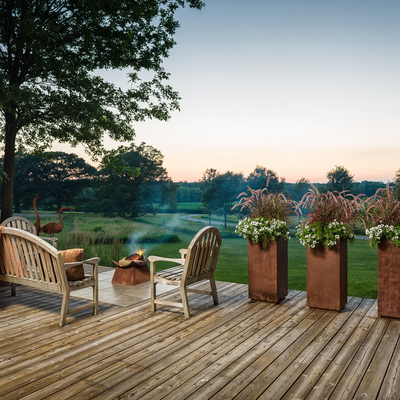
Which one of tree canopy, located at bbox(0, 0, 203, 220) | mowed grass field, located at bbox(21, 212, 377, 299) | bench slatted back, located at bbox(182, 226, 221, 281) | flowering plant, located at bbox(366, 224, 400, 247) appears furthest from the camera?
mowed grass field, located at bbox(21, 212, 377, 299)

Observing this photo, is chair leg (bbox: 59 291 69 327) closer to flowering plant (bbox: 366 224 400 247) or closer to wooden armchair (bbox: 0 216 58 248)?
wooden armchair (bbox: 0 216 58 248)

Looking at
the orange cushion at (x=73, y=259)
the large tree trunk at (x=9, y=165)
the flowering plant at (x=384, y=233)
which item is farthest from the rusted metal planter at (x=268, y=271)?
the large tree trunk at (x=9, y=165)

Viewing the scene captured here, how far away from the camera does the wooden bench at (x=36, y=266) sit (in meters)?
3.27

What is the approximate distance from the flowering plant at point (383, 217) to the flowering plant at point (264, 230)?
933 mm

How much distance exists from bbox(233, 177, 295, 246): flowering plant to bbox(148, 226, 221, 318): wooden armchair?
16.5 inches

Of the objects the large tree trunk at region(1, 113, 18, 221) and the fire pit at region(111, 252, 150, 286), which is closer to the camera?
the fire pit at region(111, 252, 150, 286)

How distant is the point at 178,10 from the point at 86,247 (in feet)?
20.2

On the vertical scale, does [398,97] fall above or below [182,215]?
above

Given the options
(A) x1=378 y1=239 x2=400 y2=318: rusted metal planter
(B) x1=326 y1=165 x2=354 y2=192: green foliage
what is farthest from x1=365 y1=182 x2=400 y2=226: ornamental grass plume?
(B) x1=326 y1=165 x2=354 y2=192: green foliage

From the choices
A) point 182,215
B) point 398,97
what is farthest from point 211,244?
point 182,215

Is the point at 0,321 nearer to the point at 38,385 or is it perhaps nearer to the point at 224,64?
the point at 38,385

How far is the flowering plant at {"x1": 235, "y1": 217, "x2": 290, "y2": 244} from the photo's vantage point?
402cm

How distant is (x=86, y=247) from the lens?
26.3 feet

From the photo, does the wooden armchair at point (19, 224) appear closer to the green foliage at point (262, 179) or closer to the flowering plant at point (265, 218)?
the flowering plant at point (265, 218)
